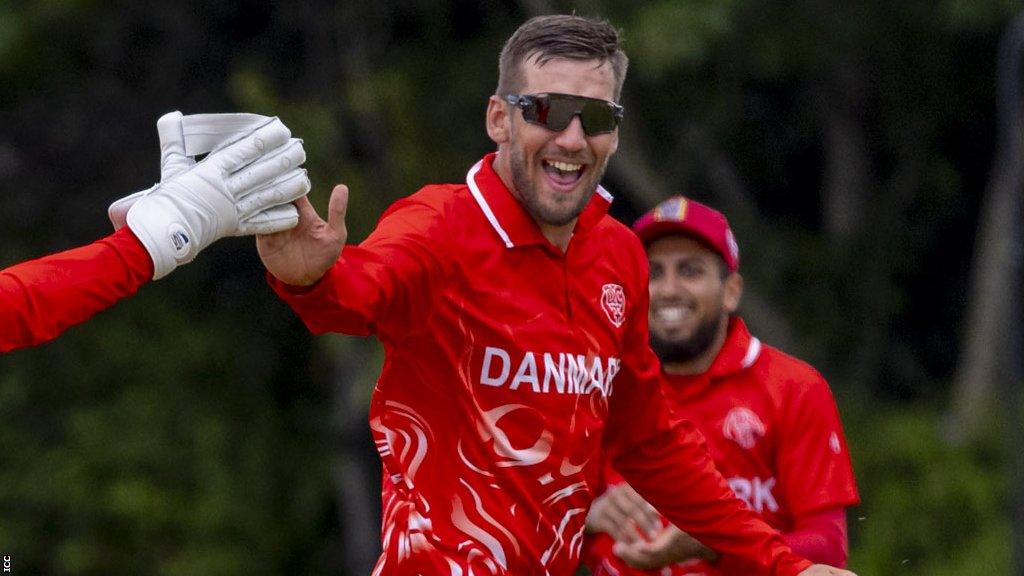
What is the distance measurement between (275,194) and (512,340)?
0.82 m

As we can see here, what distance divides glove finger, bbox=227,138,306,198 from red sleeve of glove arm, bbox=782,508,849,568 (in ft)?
7.09

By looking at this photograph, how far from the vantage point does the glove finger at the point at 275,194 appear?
407cm

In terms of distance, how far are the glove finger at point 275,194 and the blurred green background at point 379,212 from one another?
7.69 metres

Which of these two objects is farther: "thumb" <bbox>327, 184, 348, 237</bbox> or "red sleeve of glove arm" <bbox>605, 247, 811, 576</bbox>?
"red sleeve of glove arm" <bbox>605, 247, 811, 576</bbox>

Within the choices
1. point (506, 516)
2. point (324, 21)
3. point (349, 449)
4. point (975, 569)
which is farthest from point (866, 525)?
point (506, 516)

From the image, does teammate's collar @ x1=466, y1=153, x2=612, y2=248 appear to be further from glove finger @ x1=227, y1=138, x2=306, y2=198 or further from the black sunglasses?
glove finger @ x1=227, y1=138, x2=306, y2=198

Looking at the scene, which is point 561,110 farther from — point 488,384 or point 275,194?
point 275,194

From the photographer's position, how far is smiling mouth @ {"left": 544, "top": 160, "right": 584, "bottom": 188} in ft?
15.7

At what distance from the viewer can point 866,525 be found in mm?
12031

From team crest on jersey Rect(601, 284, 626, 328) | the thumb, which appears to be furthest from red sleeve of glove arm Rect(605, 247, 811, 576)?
the thumb

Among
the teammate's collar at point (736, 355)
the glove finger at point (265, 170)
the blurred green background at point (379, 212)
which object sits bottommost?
the blurred green background at point (379, 212)

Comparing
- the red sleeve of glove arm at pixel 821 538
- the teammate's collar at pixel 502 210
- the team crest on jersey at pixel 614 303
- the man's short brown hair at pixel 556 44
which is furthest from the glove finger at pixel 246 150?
the red sleeve of glove arm at pixel 821 538

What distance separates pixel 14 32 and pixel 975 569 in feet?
25.3

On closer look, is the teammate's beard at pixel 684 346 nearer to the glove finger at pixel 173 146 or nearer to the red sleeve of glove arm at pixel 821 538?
the red sleeve of glove arm at pixel 821 538
